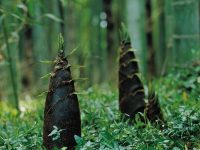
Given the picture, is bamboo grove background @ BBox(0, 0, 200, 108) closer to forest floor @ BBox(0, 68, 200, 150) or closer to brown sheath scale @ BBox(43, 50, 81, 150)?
forest floor @ BBox(0, 68, 200, 150)

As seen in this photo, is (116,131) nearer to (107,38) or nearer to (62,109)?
(62,109)

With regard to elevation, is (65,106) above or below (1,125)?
above

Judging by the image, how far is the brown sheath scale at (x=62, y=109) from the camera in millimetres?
2988

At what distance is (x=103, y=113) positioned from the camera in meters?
3.87

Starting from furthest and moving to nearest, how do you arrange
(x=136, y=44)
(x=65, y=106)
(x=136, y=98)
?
(x=136, y=44), (x=136, y=98), (x=65, y=106)

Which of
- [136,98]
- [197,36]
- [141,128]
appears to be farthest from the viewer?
[197,36]

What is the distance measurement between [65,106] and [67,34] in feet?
28.1

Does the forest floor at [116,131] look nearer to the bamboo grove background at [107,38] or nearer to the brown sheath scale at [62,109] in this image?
the brown sheath scale at [62,109]

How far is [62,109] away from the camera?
3.02 metres

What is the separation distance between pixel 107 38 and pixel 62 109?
6.30m

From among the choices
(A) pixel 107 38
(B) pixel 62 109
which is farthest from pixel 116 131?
(A) pixel 107 38

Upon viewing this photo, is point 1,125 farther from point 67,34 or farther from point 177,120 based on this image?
point 67,34

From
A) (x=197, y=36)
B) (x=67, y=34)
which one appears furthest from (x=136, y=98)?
(x=67, y=34)

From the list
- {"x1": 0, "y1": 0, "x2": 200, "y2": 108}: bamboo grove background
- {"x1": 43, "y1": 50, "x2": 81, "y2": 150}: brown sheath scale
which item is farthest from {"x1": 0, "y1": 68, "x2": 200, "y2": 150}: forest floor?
{"x1": 0, "y1": 0, "x2": 200, "y2": 108}: bamboo grove background
